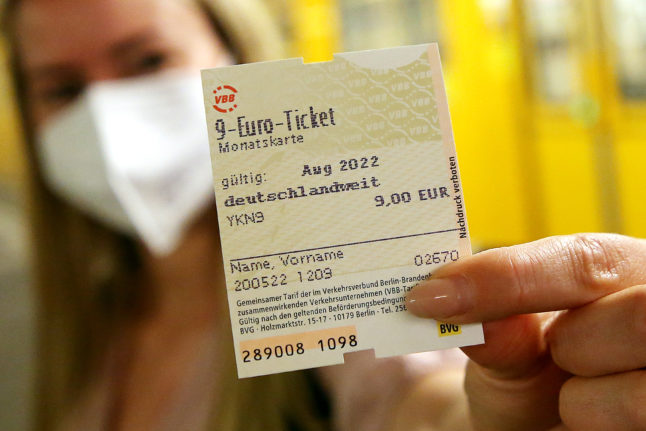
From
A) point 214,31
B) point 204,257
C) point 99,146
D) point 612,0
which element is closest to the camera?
point 99,146

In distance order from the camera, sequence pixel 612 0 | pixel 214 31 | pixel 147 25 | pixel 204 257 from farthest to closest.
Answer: pixel 612 0 < pixel 204 257 < pixel 214 31 < pixel 147 25

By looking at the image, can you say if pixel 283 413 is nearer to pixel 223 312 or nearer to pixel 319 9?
pixel 223 312

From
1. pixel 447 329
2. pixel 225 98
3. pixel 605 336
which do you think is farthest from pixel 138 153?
pixel 605 336

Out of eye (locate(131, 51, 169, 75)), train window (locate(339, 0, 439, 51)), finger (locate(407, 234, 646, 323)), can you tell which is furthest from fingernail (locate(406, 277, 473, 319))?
train window (locate(339, 0, 439, 51))

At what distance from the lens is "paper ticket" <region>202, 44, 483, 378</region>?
52 cm

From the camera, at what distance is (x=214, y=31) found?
132 centimetres

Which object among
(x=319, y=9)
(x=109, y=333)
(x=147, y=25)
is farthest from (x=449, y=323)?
(x=319, y=9)

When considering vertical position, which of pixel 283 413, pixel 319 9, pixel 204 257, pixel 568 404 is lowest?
pixel 283 413

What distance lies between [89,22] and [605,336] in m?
1.17

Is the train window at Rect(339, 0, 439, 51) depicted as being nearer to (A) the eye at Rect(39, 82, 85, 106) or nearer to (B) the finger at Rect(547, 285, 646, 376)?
(A) the eye at Rect(39, 82, 85, 106)

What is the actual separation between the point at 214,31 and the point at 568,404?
3.74 ft

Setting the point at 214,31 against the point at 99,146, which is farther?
the point at 214,31

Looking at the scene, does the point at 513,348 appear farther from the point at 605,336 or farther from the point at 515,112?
the point at 515,112

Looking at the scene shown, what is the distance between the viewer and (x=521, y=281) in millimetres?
495
